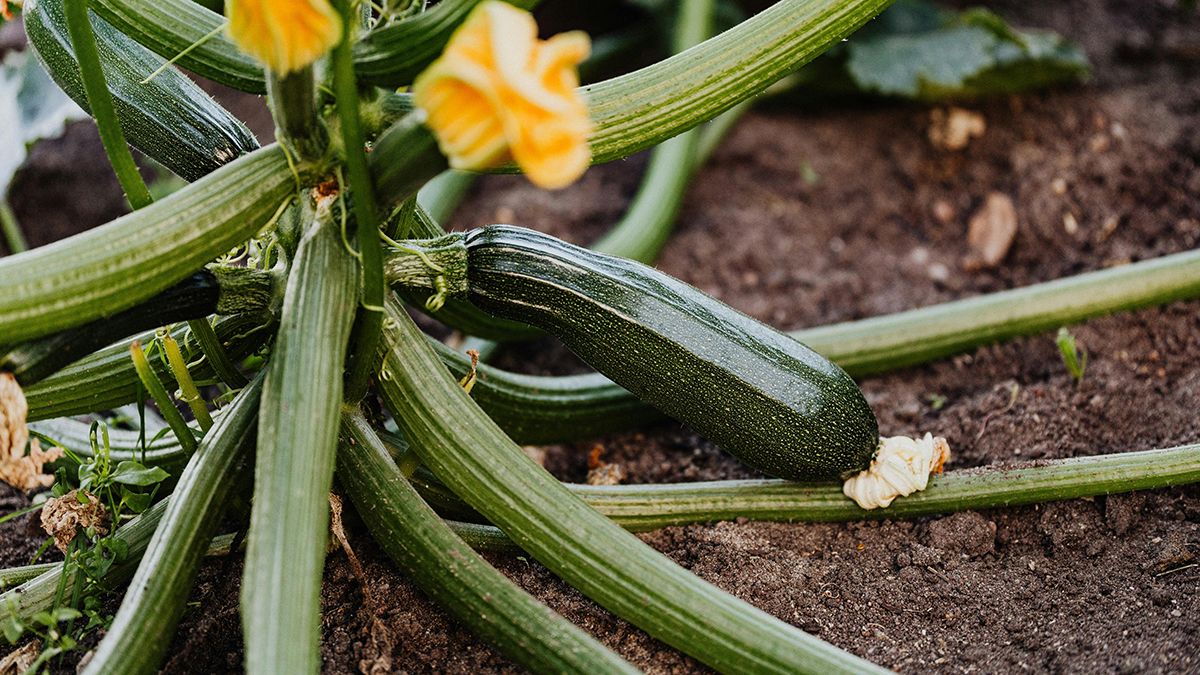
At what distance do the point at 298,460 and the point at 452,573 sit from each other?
1.28 feet

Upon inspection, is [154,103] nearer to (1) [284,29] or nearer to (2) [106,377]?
(2) [106,377]

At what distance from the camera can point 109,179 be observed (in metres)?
3.38

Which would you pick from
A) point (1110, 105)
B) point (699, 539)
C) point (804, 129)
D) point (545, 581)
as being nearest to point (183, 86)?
point (545, 581)

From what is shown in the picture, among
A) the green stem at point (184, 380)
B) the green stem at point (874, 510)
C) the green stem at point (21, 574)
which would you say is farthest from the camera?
the green stem at point (874, 510)

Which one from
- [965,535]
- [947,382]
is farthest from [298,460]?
[947,382]

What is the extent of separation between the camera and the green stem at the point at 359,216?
1573 mm

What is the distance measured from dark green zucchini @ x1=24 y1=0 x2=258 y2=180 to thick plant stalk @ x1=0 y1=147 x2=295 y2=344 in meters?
0.35

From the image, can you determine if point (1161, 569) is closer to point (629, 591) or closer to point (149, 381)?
point (629, 591)

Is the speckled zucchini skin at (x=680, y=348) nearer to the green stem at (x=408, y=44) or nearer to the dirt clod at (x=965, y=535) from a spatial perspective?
the dirt clod at (x=965, y=535)

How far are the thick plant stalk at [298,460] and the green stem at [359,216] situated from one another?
0.04 meters

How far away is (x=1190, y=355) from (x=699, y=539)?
1.39 m

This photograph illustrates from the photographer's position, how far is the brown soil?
1955mm

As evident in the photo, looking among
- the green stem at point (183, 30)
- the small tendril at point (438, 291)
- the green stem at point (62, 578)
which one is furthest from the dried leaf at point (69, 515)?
the green stem at point (183, 30)

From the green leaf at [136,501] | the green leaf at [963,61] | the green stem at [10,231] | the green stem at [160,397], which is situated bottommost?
the green leaf at [136,501]
